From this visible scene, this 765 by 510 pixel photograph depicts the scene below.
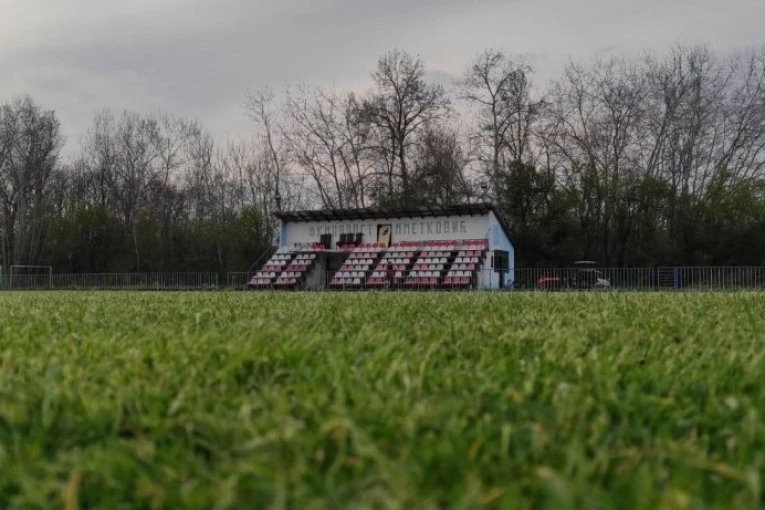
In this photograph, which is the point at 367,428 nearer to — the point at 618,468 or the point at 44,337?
the point at 618,468

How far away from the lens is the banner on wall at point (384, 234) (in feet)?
90.0

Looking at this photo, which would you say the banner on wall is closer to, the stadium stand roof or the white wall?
the white wall

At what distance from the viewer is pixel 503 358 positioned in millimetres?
1923

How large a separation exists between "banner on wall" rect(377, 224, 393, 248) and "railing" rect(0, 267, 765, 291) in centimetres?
242

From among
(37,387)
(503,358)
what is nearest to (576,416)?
(503,358)

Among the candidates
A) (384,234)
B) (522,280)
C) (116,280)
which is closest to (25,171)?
(116,280)

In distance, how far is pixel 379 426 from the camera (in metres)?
1.16

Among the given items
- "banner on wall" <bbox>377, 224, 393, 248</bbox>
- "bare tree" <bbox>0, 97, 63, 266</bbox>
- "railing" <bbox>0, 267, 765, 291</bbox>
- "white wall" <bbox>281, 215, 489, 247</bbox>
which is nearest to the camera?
"railing" <bbox>0, 267, 765, 291</bbox>

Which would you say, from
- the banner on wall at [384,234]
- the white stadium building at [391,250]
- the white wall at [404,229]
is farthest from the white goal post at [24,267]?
the banner on wall at [384,234]

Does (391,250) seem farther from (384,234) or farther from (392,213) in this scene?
(392,213)

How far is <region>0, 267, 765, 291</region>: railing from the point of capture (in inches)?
792

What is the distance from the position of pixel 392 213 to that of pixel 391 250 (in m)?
1.59

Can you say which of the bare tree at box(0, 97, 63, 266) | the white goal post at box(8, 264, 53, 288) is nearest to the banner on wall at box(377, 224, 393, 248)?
the white goal post at box(8, 264, 53, 288)

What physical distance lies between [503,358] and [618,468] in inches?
38.3
